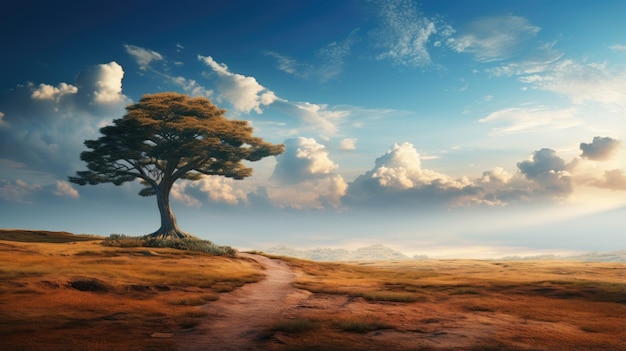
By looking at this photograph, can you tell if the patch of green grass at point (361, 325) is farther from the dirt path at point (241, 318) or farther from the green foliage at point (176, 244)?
the green foliage at point (176, 244)

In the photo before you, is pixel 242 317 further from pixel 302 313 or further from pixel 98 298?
pixel 98 298

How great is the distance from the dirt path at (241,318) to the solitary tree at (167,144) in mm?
29816

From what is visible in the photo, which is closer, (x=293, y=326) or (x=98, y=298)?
(x=293, y=326)

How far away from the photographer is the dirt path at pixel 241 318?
1156cm

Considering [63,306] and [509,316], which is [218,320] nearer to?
[63,306]

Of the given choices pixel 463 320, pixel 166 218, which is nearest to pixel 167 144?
pixel 166 218

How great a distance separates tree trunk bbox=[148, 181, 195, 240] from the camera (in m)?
52.5

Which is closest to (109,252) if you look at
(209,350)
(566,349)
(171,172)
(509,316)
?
(171,172)

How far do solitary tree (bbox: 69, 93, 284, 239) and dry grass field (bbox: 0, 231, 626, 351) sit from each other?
23855 millimetres

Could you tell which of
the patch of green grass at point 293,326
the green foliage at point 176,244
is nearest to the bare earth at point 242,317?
the patch of green grass at point 293,326

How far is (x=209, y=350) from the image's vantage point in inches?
426

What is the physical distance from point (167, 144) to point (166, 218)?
10026mm

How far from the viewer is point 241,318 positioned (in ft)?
50.3

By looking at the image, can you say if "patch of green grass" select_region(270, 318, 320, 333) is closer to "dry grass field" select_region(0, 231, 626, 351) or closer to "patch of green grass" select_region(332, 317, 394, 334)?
"dry grass field" select_region(0, 231, 626, 351)
